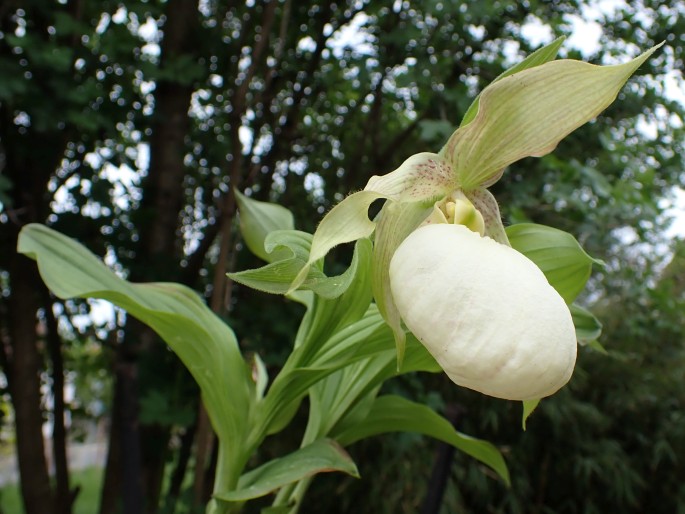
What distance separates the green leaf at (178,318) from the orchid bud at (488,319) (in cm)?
21

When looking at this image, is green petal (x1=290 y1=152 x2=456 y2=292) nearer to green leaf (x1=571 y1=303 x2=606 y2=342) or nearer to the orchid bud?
the orchid bud

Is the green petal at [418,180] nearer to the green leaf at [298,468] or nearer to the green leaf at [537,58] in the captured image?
the green leaf at [537,58]

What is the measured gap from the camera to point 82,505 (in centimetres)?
304

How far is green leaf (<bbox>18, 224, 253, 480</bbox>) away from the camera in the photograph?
0.52m

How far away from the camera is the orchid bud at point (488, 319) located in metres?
0.35

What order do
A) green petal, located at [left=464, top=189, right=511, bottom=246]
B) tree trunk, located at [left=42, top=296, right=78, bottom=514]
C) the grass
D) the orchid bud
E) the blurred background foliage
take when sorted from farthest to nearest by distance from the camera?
the grass → tree trunk, located at [left=42, top=296, right=78, bottom=514] → the blurred background foliage → green petal, located at [left=464, top=189, right=511, bottom=246] → the orchid bud

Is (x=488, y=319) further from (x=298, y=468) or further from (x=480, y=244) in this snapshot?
(x=298, y=468)

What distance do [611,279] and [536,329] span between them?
1630 millimetres

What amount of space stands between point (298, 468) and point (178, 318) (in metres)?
0.15

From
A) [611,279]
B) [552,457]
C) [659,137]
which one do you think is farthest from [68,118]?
A: [552,457]

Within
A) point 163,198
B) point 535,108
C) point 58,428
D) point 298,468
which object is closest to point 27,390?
point 58,428

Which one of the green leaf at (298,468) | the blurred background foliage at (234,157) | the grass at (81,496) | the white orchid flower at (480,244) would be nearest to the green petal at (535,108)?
the white orchid flower at (480,244)

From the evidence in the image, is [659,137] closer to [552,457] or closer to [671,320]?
[671,320]

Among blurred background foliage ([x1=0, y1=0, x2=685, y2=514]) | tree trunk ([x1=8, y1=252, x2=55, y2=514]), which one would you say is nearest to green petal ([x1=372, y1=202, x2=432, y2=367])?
blurred background foliage ([x1=0, y1=0, x2=685, y2=514])
